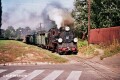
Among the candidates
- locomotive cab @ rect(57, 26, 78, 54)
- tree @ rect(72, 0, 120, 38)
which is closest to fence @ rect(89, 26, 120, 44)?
tree @ rect(72, 0, 120, 38)

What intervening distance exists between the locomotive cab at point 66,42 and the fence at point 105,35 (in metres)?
4.51

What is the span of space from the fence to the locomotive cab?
14.8 ft

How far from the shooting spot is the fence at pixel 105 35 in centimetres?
2989

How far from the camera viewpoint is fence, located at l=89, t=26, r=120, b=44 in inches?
1177

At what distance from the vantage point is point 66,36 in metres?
29.8

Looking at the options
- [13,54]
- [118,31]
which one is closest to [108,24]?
[118,31]

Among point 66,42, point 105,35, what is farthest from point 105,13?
point 66,42

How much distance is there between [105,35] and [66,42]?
257 inches

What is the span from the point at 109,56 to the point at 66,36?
311 inches

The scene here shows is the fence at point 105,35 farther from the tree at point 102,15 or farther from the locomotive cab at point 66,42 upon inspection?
the locomotive cab at point 66,42

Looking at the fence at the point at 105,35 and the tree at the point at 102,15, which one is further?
the tree at the point at 102,15

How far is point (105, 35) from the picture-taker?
34.0 meters

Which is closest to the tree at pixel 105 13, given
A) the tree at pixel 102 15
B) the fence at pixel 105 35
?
the tree at pixel 102 15

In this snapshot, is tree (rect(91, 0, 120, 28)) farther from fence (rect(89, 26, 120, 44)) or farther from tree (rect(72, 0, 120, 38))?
fence (rect(89, 26, 120, 44))
